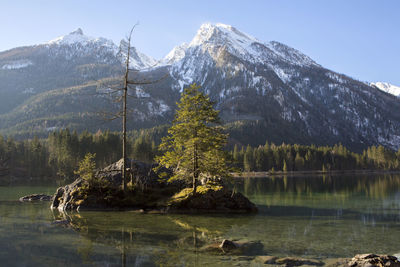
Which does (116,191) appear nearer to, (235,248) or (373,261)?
(235,248)

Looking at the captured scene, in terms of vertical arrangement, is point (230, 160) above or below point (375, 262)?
above

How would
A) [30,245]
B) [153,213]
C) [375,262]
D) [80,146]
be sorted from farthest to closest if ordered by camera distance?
1. [80,146]
2. [153,213]
3. [30,245]
4. [375,262]

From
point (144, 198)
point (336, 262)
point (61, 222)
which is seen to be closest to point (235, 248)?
point (336, 262)

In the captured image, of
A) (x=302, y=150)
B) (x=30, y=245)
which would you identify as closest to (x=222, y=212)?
(x=30, y=245)

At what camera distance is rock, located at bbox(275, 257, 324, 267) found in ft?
44.7

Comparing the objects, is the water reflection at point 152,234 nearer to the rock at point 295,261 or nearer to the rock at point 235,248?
the rock at point 235,248

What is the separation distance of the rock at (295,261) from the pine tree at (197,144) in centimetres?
1720

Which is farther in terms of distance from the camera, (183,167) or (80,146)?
(80,146)

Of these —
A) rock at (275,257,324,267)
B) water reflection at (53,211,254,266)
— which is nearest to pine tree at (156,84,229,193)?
water reflection at (53,211,254,266)

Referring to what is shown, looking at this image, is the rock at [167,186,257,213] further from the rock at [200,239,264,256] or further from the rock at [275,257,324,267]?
the rock at [275,257,324,267]

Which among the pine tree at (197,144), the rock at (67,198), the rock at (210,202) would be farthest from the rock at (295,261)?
the rock at (67,198)

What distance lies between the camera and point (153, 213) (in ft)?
96.2

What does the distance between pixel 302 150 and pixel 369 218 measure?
168 meters

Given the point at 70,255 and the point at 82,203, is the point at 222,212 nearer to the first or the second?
the point at 82,203
